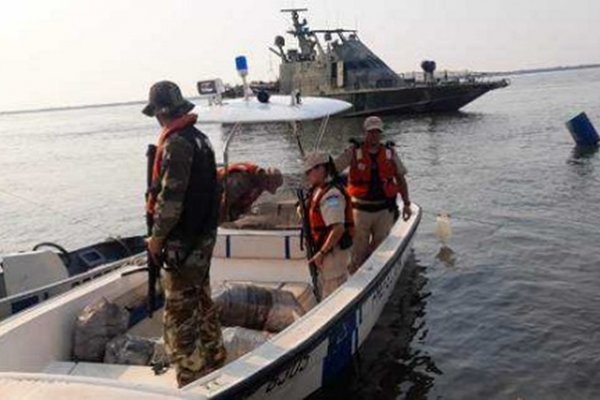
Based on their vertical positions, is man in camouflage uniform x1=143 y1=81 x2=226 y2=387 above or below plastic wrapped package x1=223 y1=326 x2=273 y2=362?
above

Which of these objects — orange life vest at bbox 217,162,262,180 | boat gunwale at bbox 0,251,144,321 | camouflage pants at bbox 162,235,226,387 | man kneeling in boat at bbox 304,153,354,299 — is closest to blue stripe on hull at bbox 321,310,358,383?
man kneeling in boat at bbox 304,153,354,299

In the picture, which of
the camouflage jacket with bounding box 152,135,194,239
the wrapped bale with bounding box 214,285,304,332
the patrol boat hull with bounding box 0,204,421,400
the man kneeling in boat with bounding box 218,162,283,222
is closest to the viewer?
the patrol boat hull with bounding box 0,204,421,400

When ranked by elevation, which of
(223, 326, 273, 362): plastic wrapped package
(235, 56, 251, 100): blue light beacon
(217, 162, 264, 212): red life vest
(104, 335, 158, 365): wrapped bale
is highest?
(235, 56, 251, 100): blue light beacon

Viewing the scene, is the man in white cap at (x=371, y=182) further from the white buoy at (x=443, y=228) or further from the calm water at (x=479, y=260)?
the white buoy at (x=443, y=228)

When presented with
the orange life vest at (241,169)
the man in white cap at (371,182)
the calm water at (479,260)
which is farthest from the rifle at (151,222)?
the man in white cap at (371,182)

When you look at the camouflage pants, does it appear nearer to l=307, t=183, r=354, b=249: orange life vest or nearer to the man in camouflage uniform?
the man in camouflage uniform

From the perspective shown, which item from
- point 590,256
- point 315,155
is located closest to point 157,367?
point 315,155

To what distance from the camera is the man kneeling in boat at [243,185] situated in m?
6.79

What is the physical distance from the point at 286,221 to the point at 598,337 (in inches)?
147

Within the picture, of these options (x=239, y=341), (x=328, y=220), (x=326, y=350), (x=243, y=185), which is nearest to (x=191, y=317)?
(x=239, y=341)

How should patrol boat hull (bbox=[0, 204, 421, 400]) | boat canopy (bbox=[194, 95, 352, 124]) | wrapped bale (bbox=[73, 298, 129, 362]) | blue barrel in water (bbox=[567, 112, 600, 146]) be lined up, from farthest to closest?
blue barrel in water (bbox=[567, 112, 600, 146]), boat canopy (bbox=[194, 95, 352, 124]), wrapped bale (bbox=[73, 298, 129, 362]), patrol boat hull (bbox=[0, 204, 421, 400])

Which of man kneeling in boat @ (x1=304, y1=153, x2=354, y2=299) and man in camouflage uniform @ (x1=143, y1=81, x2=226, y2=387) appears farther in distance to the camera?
man kneeling in boat @ (x1=304, y1=153, x2=354, y2=299)

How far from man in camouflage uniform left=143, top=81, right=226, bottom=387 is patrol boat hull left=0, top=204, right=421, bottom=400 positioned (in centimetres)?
35

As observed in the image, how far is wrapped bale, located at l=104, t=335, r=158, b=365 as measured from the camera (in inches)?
215
